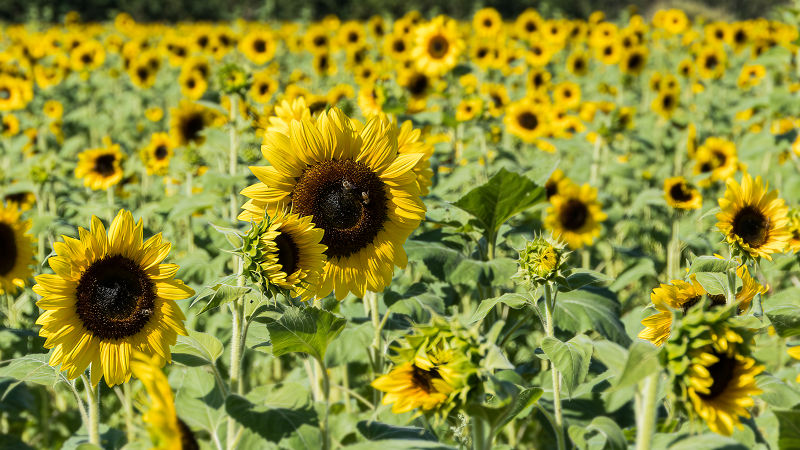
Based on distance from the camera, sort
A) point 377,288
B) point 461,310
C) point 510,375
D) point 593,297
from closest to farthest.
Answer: point 510,375 < point 377,288 < point 593,297 < point 461,310

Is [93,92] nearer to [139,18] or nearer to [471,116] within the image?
[471,116]

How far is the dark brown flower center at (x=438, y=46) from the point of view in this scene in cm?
446

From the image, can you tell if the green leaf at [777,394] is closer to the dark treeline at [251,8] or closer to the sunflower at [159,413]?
the sunflower at [159,413]

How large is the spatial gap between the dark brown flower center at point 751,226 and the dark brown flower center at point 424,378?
1068mm

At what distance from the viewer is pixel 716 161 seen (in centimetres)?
404

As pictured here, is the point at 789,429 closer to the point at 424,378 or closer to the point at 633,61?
the point at 424,378

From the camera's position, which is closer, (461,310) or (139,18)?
(461,310)

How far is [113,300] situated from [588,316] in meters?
1.33

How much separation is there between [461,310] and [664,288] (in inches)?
67.6

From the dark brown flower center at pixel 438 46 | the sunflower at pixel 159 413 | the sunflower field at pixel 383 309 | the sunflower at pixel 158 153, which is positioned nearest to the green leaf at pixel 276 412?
the sunflower field at pixel 383 309

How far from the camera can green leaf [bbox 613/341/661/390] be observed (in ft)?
3.11

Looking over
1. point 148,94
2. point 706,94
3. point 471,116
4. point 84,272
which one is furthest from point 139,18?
→ point 84,272

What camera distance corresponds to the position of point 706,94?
8.34 metres

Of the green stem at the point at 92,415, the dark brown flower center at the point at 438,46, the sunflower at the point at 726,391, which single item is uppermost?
the dark brown flower center at the point at 438,46
